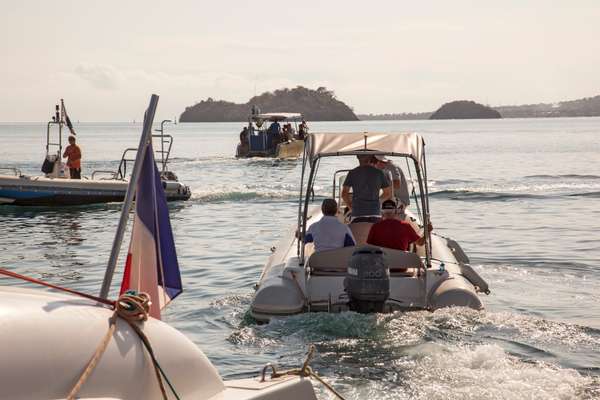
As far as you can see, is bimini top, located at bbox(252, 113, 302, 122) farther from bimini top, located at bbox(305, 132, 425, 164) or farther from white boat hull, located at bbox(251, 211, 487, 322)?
white boat hull, located at bbox(251, 211, 487, 322)

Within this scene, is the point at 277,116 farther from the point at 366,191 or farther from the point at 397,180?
the point at 366,191

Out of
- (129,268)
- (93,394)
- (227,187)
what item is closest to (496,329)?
(129,268)

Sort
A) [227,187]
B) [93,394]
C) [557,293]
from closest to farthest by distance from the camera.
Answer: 1. [93,394]
2. [557,293]
3. [227,187]

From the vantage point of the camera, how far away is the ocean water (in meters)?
7.95

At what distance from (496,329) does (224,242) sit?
10.3 m

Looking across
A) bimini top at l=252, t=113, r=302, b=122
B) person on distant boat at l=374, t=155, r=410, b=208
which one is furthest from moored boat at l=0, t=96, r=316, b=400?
bimini top at l=252, t=113, r=302, b=122

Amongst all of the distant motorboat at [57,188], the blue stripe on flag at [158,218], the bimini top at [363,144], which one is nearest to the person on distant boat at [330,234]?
the bimini top at [363,144]

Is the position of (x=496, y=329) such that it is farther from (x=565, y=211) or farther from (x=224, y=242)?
(x=565, y=211)

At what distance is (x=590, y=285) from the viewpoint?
13.3 meters

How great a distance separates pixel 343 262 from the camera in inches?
375

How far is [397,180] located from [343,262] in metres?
5.43

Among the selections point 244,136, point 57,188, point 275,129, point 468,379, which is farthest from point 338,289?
point 244,136

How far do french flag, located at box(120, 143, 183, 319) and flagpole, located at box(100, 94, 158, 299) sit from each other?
0.09 m

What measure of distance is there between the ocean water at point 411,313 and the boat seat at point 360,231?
1794 mm
